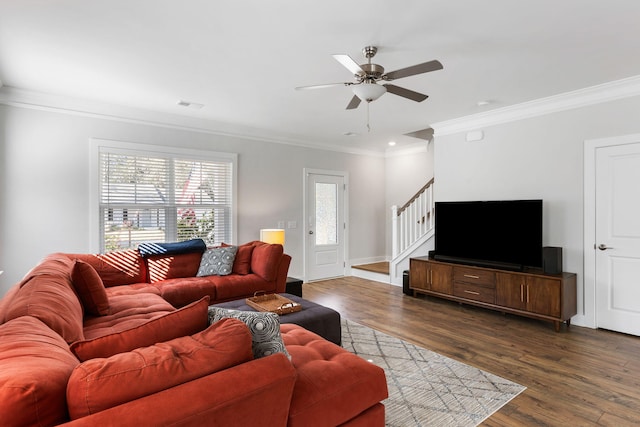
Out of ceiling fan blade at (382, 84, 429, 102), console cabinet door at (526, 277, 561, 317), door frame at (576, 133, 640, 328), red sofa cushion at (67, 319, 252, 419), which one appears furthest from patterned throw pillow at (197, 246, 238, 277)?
door frame at (576, 133, 640, 328)

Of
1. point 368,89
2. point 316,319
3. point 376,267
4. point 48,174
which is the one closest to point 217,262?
point 316,319

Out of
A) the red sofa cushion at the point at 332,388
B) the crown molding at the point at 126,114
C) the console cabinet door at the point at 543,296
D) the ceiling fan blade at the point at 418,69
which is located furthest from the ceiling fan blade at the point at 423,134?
the red sofa cushion at the point at 332,388

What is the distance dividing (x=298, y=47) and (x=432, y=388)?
9.36 feet

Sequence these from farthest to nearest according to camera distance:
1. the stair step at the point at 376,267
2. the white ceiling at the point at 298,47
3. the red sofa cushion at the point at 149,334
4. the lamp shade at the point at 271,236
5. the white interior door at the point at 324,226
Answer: the stair step at the point at 376,267, the white interior door at the point at 324,226, the lamp shade at the point at 271,236, the white ceiling at the point at 298,47, the red sofa cushion at the point at 149,334

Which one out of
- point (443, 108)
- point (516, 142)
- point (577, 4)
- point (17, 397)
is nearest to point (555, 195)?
point (516, 142)

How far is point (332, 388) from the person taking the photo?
151cm

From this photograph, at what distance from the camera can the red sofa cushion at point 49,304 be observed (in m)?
1.65

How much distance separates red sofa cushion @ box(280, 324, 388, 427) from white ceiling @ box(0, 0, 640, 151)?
217 cm

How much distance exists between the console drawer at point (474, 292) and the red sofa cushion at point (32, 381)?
4.34 m

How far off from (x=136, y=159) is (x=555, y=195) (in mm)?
5296

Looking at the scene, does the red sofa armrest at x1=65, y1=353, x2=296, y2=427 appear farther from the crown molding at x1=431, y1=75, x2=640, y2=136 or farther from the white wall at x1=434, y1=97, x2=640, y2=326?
the crown molding at x1=431, y1=75, x2=640, y2=136

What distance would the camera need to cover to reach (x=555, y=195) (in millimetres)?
4230

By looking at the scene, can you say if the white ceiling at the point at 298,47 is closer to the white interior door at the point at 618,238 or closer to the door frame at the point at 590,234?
the door frame at the point at 590,234

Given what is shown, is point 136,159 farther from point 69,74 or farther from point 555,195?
point 555,195
